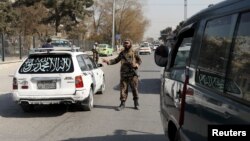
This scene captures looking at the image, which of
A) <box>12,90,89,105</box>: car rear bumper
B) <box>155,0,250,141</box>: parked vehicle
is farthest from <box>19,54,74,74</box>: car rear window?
<box>155,0,250,141</box>: parked vehicle

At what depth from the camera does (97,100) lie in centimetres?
1312

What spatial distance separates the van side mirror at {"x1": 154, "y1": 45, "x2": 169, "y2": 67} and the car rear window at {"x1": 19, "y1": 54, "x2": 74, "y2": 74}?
4.89 metres

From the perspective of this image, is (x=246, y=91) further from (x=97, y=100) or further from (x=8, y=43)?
(x=8, y=43)

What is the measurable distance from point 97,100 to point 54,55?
2604 mm

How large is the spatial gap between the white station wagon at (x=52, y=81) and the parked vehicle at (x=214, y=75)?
18.2ft

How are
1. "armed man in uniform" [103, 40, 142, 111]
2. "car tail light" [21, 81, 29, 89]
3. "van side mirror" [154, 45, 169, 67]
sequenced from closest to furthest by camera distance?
"van side mirror" [154, 45, 169, 67]
"car tail light" [21, 81, 29, 89]
"armed man in uniform" [103, 40, 142, 111]

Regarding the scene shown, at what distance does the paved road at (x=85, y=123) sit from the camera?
8.09 metres

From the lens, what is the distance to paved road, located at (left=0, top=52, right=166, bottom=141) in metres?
8.09

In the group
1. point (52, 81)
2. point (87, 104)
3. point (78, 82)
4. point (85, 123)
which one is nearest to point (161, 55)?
point (85, 123)

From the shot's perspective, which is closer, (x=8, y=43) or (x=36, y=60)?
(x=36, y=60)

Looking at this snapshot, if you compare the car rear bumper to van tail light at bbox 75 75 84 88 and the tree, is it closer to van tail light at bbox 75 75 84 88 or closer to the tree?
van tail light at bbox 75 75 84 88

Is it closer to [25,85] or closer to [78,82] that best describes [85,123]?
A: [78,82]

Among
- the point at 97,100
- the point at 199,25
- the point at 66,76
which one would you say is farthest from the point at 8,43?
the point at 199,25

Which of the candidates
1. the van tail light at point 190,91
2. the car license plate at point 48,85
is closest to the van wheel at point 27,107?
the car license plate at point 48,85
